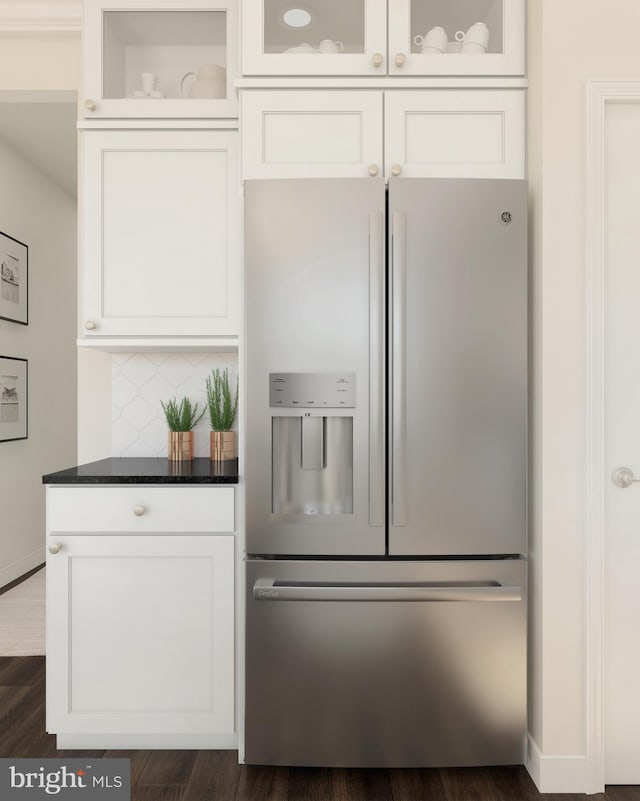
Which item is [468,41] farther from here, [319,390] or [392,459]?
[392,459]

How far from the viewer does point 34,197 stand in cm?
436

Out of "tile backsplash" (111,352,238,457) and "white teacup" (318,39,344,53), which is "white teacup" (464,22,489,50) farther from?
"tile backsplash" (111,352,238,457)

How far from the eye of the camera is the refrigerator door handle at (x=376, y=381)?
6.15 feet

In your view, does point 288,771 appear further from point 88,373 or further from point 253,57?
point 253,57

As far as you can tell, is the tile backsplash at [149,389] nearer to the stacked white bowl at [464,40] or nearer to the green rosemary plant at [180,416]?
the green rosemary plant at [180,416]

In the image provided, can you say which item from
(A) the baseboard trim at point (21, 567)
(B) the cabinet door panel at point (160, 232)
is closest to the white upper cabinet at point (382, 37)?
(B) the cabinet door panel at point (160, 232)

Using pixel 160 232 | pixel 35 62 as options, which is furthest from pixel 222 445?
pixel 35 62

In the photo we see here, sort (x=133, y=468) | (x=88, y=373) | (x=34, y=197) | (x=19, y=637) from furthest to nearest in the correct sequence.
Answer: (x=34, y=197)
(x=19, y=637)
(x=88, y=373)
(x=133, y=468)

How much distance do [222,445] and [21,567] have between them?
251cm

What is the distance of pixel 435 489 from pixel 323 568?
1.41 ft

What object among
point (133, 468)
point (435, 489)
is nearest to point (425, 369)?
point (435, 489)

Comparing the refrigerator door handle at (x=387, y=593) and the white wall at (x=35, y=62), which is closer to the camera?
the refrigerator door handle at (x=387, y=593)

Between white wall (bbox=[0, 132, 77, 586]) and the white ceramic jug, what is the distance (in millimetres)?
2216

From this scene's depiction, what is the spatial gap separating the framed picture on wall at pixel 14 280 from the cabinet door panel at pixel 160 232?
→ 6.45 feet
